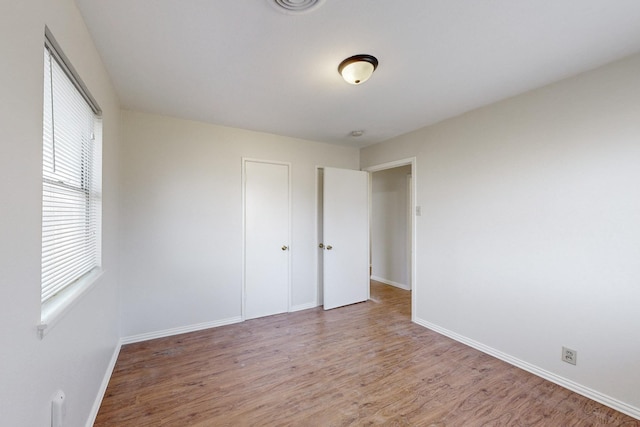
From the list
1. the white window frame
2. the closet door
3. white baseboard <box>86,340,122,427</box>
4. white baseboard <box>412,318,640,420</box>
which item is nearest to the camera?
the white window frame

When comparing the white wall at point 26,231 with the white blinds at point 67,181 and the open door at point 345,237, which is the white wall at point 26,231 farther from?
the open door at point 345,237

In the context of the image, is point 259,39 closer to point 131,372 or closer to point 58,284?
point 58,284

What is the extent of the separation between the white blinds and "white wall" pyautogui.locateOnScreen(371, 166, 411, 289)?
4.46 meters

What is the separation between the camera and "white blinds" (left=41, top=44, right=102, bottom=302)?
1198 millimetres

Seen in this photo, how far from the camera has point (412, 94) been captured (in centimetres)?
242

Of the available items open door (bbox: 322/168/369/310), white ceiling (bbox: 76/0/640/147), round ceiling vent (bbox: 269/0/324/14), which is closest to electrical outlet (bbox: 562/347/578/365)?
white ceiling (bbox: 76/0/640/147)

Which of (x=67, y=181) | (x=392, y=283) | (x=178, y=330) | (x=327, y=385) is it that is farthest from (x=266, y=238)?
(x=392, y=283)

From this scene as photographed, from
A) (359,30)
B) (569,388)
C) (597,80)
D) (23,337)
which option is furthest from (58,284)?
(597,80)

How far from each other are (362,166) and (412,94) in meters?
1.95

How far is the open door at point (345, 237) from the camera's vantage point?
12.6 ft

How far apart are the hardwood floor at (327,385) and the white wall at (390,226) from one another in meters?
2.09

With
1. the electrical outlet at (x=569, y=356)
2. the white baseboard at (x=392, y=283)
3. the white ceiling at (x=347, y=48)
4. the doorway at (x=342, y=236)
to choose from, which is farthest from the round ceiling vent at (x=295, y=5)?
the white baseboard at (x=392, y=283)

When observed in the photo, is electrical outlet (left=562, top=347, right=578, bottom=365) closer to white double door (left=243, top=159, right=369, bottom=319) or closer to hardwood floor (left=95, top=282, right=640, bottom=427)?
hardwood floor (left=95, top=282, right=640, bottom=427)

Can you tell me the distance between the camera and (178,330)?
→ 3.03m
